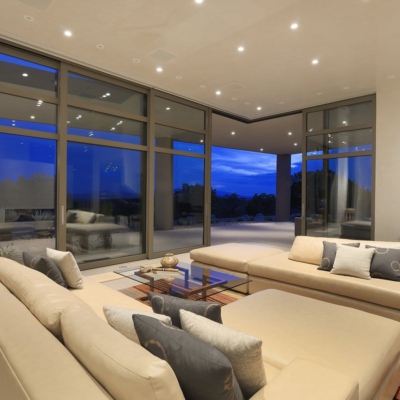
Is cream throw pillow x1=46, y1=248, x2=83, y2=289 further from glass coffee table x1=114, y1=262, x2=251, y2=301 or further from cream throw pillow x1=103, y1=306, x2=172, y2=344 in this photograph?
cream throw pillow x1=103, y1=306, x2=172, y2=344

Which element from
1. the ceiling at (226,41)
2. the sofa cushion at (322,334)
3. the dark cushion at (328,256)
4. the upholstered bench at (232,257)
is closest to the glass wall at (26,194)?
the ceiling at (226,41)

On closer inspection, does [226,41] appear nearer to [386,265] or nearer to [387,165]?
[386,265]

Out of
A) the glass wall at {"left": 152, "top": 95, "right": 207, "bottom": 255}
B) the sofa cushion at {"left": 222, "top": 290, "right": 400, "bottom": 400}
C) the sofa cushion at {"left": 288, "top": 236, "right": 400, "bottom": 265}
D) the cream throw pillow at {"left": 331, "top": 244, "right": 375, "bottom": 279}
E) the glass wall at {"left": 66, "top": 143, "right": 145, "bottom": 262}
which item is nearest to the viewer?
the sofa cushion at {"left": 222, "top": 290, "right": 400, "bottom": 400}

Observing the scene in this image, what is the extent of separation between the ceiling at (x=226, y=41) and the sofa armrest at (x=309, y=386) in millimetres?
3448

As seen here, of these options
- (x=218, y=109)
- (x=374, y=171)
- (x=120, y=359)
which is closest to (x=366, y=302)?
(x=120, y=359)

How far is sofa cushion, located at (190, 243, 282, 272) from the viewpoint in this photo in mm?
3818

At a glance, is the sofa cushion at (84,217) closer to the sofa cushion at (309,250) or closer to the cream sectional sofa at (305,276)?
the cream sectional sofa at (305,276)

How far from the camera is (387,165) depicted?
5766mm

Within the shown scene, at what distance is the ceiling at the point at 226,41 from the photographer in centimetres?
332

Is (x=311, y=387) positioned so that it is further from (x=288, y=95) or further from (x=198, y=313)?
(x=288, y=95)

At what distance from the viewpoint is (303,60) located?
4547 mm

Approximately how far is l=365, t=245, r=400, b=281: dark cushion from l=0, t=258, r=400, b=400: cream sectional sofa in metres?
1.08

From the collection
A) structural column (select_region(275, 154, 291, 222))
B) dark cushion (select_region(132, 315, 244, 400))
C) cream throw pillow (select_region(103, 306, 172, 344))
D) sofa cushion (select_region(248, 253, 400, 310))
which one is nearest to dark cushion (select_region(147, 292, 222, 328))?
cream throw pillow (select_region(103, 306, 172, 344))

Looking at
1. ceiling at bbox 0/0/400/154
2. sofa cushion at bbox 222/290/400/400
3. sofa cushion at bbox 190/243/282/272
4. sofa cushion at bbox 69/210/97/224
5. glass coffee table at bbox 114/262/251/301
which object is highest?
ceiling at bbox 0/0/400/154
